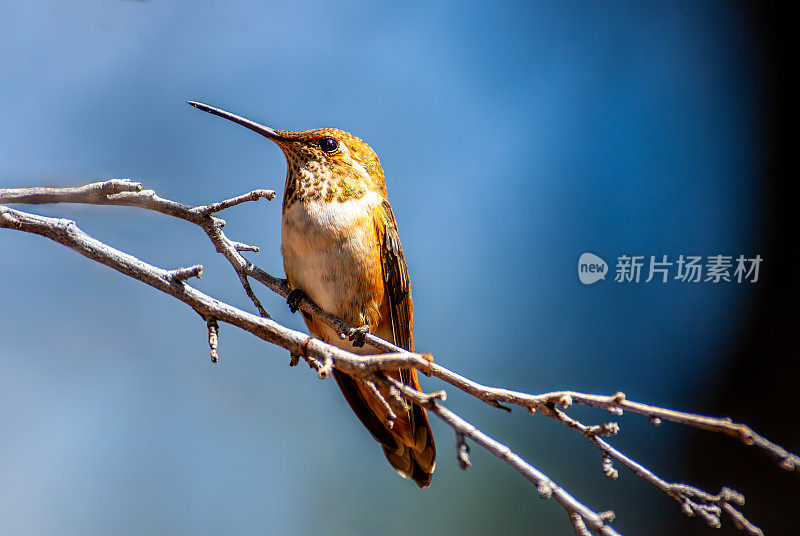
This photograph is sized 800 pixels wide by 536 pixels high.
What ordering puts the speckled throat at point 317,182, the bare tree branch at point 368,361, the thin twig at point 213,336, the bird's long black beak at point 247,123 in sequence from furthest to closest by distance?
the speckled throat at point 317,182
the bird's long black beak at point 247,123
the thin twig at point 213,336
the bare tree branch at point 368,361

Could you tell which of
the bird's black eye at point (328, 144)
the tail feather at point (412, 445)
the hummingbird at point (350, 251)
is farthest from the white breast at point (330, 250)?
Result: the tail feather at point (412, 445)

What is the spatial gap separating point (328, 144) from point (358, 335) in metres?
0.45

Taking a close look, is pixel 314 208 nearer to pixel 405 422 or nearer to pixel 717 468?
pixel 405 422

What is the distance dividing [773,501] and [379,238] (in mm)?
1897

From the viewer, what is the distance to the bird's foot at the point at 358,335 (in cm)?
133

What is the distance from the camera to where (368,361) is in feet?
3.27

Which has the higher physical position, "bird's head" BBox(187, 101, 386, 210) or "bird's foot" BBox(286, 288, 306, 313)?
"bird's head" BBox(187, 101, 386, 210)

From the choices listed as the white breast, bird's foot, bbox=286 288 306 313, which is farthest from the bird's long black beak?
bird's foot, bbox=286 288 306 313

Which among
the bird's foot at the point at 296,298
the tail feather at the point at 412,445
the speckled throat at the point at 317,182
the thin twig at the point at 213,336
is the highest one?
the speckled throat at the point at 317,182

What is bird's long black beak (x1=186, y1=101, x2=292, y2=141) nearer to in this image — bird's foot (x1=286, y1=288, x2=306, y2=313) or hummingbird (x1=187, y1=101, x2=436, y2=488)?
hummingbird (x1=187, y1=101, x2=436, y2=488)

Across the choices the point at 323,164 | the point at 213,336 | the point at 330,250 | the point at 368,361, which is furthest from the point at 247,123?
the point at 368,361

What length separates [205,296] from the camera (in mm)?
1105

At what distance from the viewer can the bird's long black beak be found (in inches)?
50.3

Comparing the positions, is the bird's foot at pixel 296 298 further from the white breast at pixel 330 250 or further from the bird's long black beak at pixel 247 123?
the bird's long black beak at pixel 247 123
